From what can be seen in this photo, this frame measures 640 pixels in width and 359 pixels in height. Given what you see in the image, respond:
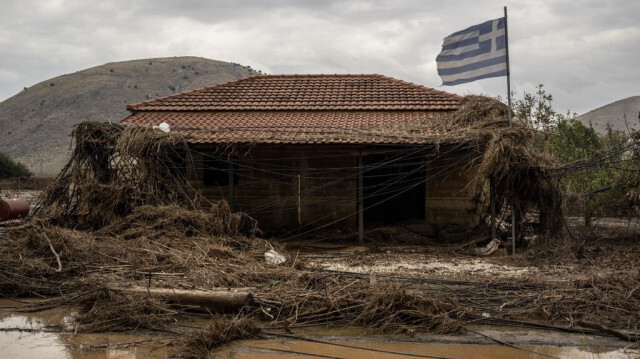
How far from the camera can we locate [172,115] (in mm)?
16047

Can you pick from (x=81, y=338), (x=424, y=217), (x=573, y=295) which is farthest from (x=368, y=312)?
(x=424, y=217)

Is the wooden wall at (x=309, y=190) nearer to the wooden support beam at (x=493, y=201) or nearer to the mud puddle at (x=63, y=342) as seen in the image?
the wooden support beam at (x=493, y=201)

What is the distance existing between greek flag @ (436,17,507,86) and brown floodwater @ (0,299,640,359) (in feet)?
22.9

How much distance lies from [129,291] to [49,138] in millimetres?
53699

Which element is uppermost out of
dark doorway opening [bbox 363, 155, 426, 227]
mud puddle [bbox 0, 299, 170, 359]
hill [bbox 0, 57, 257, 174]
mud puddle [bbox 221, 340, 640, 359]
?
hill [bbox 0, 57, 257, 174]

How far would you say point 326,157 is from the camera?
14.0 m

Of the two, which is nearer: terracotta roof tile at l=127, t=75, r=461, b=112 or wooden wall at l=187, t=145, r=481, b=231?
wooden wall at l=187, t=145, r=481, b=231

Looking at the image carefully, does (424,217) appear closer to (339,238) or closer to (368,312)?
(339,238)

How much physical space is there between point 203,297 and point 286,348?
1682 millimetres

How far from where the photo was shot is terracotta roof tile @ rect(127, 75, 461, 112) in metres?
16.3

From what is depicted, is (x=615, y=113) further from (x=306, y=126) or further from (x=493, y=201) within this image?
(x=306, y=126)

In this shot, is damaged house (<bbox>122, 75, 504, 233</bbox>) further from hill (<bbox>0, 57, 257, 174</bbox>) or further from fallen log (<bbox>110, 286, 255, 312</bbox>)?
hill (<bbox>0, 57, 257, 174</bbox>)

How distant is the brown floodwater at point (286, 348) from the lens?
643 cm

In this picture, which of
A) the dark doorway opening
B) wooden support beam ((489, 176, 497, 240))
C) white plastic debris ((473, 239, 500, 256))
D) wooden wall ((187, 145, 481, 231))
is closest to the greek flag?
wooden wall ((187, 145, 481, 231))
